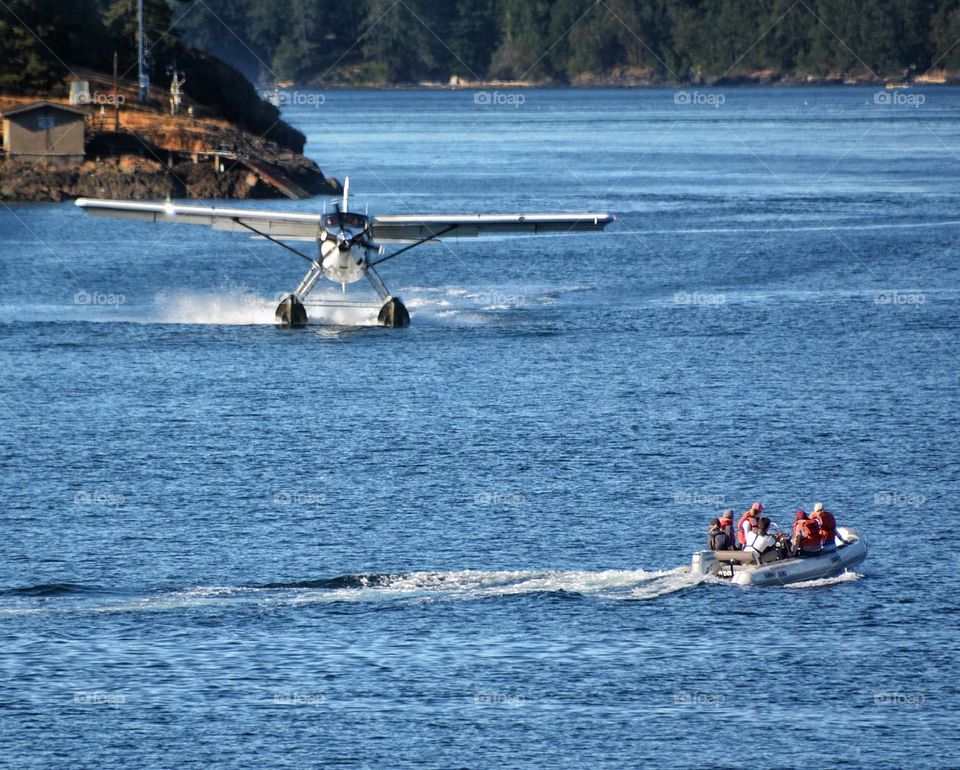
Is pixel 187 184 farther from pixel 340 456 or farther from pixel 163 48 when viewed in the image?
pixel 340 456

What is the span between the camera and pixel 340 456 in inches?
1938

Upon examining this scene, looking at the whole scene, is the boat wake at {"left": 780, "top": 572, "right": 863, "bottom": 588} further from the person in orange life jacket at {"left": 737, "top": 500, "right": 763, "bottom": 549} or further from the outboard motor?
the outboard motor

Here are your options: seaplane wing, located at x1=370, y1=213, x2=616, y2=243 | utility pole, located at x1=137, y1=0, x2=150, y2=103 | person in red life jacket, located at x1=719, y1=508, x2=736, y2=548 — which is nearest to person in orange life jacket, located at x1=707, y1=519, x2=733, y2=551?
person in red life jacket, located at x1=719, y1=508, x2=736, y2=548

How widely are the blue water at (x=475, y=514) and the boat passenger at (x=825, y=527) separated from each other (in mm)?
873

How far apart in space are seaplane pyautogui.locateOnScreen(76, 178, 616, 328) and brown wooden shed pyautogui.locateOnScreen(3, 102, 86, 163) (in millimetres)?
56096

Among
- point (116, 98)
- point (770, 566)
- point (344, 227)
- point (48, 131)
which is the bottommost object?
point (770, 566)

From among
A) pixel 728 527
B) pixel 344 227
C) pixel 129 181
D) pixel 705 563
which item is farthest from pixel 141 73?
pixel 705 563

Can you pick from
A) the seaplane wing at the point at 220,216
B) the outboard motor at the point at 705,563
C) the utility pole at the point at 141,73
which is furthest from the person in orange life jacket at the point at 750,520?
the utility pole at the point at 141,73

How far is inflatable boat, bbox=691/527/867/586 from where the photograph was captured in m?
36.5

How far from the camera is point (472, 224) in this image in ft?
221

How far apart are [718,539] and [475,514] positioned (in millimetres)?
7908

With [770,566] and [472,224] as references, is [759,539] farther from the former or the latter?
[472,224]

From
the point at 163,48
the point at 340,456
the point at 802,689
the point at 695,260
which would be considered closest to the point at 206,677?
the point at 802,689

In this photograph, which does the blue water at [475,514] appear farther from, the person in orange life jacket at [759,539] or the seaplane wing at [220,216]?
the seaplane wing at [220,216]
